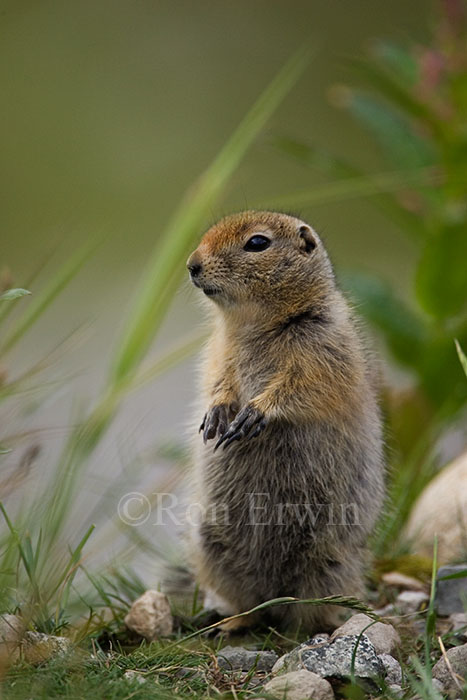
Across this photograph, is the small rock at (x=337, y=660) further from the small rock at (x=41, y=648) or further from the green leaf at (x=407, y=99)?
the green leaf at (x=407, y=99)

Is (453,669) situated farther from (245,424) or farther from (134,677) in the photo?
(245,424)

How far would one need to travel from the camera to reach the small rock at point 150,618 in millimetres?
3768

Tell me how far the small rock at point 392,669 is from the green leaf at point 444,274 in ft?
10.2

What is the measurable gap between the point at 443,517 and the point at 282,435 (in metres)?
1.21

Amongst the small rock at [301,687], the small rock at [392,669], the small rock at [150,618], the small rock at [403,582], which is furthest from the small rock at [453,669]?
the small rock at [403,582]

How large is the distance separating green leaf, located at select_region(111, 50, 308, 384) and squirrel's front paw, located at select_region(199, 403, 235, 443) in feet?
1.26

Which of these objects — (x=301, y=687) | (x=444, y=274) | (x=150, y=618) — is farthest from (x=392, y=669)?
(x=444, y=274)

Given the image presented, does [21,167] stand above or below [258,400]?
above

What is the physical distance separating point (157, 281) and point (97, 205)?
8520 millimetres

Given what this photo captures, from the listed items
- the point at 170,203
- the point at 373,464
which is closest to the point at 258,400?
the point at 373,464

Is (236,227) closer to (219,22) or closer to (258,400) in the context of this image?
(258,400)

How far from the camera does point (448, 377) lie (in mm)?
6152

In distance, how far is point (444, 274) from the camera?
595cm

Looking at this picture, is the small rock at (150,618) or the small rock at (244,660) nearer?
the small rock at (244,660)
